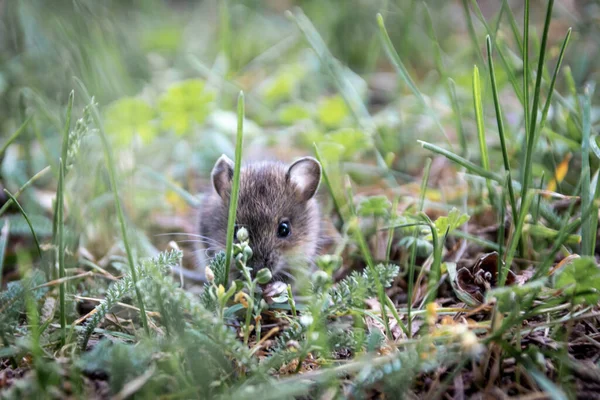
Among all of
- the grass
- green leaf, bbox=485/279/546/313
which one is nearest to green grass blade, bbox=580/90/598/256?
the grass

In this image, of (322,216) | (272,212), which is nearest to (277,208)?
(272,212)

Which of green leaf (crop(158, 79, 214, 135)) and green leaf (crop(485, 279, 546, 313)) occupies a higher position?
green leaf (crop(158, 79, 214, 135))

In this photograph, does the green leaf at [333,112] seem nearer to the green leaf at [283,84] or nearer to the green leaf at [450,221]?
the green leaf at [283,84]

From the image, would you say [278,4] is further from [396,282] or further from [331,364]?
[331,364]

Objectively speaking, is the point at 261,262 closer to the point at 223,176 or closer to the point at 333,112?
the point at 223,176

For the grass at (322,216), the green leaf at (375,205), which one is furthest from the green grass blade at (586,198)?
the green leaf at (375,205)

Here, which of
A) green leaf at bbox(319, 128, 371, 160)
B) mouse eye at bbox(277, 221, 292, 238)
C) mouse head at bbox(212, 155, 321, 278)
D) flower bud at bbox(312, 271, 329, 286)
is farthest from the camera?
green leaf at bbox(319, 128, 371, 160)

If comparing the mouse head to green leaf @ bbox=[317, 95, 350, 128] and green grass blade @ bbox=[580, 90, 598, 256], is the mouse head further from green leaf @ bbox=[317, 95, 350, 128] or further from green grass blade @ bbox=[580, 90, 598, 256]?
green grass blade @ bbox=[580, 90, 598, 256]
